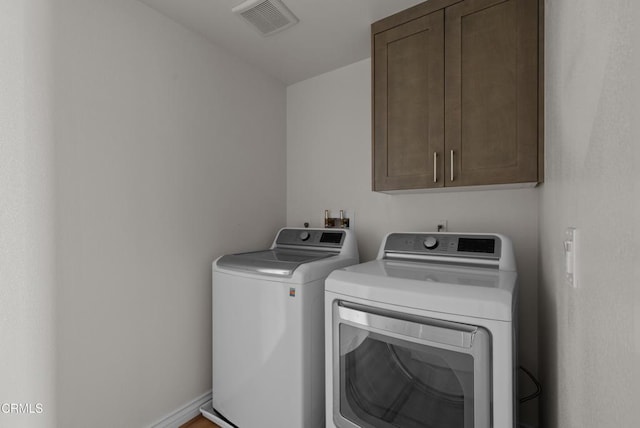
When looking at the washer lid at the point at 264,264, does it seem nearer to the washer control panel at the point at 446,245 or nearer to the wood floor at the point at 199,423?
the washer control panel at the point at 446,245

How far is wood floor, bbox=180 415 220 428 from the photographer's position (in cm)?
170

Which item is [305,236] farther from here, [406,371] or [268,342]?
[406,371]

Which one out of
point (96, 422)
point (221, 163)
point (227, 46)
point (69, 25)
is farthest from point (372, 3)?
point (96, 422)

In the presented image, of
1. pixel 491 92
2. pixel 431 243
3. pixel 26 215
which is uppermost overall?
pixel 491 92

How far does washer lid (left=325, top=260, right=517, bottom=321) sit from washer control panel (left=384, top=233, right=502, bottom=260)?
9 cm

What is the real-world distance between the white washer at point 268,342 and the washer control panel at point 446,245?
322 millimetres

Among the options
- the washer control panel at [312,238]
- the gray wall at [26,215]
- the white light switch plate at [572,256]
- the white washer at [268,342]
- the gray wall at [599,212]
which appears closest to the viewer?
the gray wall at [599,212]

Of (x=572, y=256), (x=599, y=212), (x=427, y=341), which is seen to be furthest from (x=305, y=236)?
(x=599, y=212)

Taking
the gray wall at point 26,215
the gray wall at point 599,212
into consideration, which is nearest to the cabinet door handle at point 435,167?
the gray wall at point 599,212

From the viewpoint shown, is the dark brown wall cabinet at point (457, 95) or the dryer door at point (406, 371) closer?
the dryer door at point (406, 371)

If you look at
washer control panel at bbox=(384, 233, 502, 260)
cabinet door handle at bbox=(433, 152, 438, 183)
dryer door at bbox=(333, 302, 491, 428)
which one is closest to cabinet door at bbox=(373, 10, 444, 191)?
cabinet door handle at bbox=(433, 152, 438, 183)

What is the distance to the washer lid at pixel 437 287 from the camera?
3.15 ft

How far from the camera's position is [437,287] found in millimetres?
1062

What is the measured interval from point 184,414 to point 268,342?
742 millimetres
